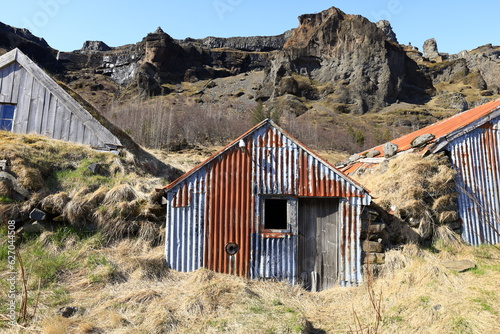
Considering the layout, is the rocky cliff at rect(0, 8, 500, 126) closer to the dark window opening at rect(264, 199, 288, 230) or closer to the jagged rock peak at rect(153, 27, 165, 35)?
the jagged rock peak at rect(153, 27, 165, 35)

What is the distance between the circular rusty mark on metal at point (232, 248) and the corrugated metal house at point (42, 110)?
629cm

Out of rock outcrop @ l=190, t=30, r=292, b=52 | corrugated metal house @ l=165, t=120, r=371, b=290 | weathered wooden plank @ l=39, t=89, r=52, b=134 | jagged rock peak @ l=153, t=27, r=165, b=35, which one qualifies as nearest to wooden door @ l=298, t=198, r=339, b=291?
corrugated metal house @ l=165, t=120, r=371, b=290

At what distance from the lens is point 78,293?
656cm

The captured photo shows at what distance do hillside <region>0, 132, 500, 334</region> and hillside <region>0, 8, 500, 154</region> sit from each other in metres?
38.7

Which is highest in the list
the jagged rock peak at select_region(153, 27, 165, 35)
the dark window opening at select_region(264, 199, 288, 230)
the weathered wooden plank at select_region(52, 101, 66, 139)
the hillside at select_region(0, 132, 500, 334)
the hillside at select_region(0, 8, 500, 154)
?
the jagged rock peak at select_region(153, 27, 165, 35)

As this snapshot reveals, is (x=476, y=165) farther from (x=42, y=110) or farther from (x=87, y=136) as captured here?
(x=42, y=110)

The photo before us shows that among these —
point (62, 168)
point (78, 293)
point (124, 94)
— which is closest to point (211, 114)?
point (124, 94)

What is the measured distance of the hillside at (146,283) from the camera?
594 cm

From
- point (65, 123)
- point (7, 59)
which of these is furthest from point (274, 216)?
point (7, 59)

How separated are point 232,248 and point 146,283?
232cm

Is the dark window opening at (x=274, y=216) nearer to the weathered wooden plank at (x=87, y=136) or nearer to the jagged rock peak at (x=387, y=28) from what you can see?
the weathered wooden plank at (x=87, y=136)

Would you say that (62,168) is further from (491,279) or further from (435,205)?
(491,279)

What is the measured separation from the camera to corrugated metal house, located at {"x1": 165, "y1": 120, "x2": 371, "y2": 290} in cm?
830

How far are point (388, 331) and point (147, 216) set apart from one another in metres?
6.68
